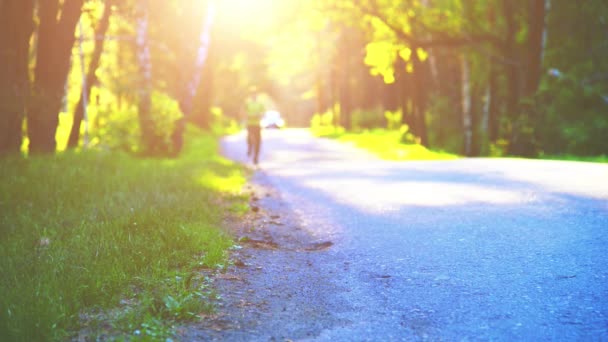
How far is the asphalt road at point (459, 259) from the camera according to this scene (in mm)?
4777

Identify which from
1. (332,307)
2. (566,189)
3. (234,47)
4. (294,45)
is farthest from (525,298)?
(234,47)

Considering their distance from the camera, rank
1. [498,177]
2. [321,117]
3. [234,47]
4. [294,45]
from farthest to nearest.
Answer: [321,117] → [234,47] → [294,45] → [498,177]

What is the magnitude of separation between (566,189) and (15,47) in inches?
437

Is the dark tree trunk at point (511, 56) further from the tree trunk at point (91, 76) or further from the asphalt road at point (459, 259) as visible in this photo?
the tree trunk at point (91, 76)

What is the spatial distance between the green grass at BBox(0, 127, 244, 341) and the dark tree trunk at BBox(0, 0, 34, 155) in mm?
1371

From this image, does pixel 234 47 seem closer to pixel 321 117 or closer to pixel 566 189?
pixel 321 117

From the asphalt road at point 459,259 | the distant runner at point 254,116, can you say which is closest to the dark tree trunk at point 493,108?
the distant runner at point 254,116

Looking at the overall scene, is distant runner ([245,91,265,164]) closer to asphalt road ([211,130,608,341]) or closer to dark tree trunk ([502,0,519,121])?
asphalt road ([211,130,608,341])

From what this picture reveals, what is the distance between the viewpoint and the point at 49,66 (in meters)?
14.4

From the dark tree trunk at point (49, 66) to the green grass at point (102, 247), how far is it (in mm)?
1828

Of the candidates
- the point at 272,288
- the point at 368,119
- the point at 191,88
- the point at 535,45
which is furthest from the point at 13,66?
the point at 368,119

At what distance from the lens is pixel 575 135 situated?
21.1 metres

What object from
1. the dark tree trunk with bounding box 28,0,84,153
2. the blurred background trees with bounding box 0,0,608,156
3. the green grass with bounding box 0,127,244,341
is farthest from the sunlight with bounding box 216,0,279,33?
the green grass with bounding box 0,127,244,341

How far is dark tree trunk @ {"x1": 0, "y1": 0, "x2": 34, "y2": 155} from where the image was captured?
1341 centimetres
